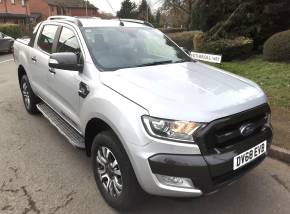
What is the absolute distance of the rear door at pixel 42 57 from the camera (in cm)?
561

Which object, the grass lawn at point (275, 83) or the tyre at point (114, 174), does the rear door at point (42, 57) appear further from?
the grass lawn at point (275, 83)

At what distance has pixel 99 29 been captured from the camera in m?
4.91

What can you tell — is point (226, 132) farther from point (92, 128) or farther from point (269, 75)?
point (269, 75)

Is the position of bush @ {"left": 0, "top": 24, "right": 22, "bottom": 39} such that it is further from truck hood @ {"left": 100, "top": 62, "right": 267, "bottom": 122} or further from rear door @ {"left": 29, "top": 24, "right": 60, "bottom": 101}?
truck hood @ {"left": 100, "top": 62, "right": 267, "bottom": 122}

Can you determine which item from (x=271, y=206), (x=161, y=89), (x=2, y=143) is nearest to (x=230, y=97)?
(x=161, y=89)

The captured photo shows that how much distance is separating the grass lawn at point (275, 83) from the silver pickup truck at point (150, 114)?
189 cm

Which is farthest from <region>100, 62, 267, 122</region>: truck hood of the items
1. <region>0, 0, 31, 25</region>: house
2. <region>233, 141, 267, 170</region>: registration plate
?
<region>0, 0, 31, 25</region>: house

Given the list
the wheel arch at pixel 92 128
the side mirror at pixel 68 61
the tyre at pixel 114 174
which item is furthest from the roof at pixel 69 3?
the tyre at pixel 114 174

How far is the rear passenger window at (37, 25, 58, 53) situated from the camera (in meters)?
5.65

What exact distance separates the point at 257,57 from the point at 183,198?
943 centimetres

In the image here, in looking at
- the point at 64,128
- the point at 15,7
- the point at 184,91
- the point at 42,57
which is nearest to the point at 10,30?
the point at 15,7

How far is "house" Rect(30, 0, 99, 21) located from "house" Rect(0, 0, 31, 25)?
589cm

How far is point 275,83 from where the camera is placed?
867cm

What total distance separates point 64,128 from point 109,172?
4.90ft
